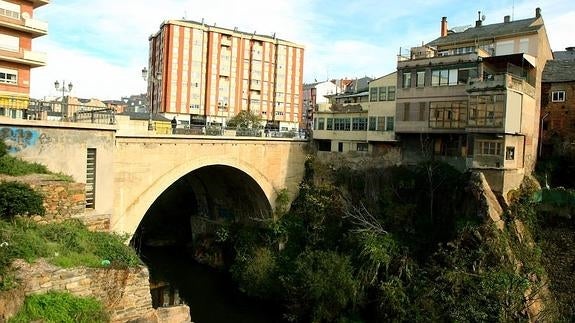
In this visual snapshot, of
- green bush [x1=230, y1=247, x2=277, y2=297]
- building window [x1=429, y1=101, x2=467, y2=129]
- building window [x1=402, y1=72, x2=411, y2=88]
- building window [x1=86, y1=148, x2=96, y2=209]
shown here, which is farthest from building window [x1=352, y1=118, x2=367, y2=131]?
building window [x1=86, y1=148, x2=96, y2=209]

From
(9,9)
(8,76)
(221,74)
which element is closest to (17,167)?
(8,76)

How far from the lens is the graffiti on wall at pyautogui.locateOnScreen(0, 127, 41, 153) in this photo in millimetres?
14625

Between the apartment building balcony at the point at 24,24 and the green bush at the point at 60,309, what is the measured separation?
1879 cm

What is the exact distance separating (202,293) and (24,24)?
17634 mm

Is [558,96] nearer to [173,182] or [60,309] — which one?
[173,182]

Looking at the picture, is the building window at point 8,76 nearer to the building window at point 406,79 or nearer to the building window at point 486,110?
the building window at point 406,79

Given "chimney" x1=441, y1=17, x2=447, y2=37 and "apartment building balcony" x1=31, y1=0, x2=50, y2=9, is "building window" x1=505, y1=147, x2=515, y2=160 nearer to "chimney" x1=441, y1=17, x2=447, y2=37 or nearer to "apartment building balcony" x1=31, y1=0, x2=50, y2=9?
"chimney" x1=441, y1=17, x2=447, y2=37

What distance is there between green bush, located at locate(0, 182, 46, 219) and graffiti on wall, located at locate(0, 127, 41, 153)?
2300 millimetres

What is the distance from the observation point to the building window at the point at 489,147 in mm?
22594

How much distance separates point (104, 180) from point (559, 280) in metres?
19.2

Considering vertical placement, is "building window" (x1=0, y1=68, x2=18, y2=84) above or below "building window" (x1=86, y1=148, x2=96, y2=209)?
above

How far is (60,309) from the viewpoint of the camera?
11.1m

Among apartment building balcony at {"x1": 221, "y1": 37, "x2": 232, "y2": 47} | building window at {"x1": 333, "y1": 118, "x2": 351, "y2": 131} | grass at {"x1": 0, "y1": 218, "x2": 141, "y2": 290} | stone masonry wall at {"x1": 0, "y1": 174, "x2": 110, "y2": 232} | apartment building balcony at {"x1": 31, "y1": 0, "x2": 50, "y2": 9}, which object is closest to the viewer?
grass at {"x1": 0, "y1": 218, "x2": 141, "y2": 290}

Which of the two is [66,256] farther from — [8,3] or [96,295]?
[8,3]
